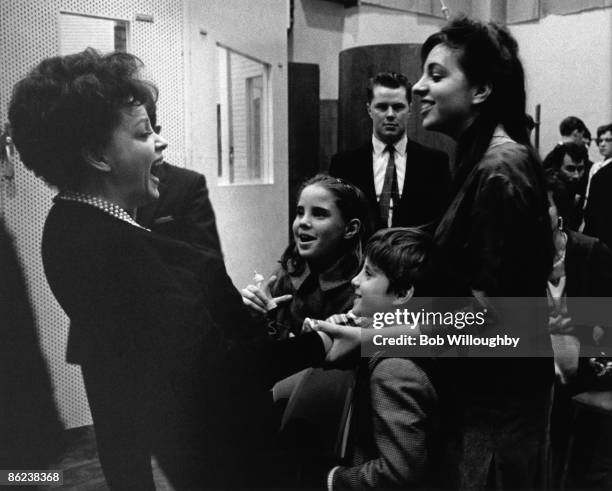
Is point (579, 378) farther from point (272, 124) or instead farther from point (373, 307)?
point (272, 124)

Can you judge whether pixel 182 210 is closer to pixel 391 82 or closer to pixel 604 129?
pixel 391 82

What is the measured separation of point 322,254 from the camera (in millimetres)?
1266

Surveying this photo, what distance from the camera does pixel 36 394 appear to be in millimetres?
1181

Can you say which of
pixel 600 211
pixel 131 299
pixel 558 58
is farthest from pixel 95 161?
pixel 558 58

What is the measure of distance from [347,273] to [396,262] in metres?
0.22

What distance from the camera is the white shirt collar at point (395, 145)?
4.69ft

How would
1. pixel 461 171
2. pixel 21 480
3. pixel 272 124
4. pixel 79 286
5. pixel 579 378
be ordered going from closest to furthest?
1. pixel 79 286
2. pixel 461 171
3. pixel 21 480
4. pixel 272 124
5. pixel 579 378

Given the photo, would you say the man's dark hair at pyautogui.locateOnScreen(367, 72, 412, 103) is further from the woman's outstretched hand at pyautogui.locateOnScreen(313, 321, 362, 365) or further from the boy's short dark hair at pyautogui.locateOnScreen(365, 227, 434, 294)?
the woman's outstretched hand at pyautogui.locateOnScreen(313, 321, 362, 365)

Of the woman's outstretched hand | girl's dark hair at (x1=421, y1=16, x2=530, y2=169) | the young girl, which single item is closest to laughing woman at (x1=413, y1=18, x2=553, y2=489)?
girl's dark hair at (x1=421, y1=16, x2=530, y2=169)

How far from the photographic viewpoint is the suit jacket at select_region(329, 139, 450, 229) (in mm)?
1358

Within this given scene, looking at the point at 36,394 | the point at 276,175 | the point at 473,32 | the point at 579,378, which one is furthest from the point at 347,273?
the point at 579,378

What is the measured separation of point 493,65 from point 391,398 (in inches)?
21.9

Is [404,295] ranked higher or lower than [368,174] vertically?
lower

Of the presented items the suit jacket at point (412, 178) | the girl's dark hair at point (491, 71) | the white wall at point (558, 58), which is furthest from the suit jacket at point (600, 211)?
the girl's dark hair at point (491, 71)
